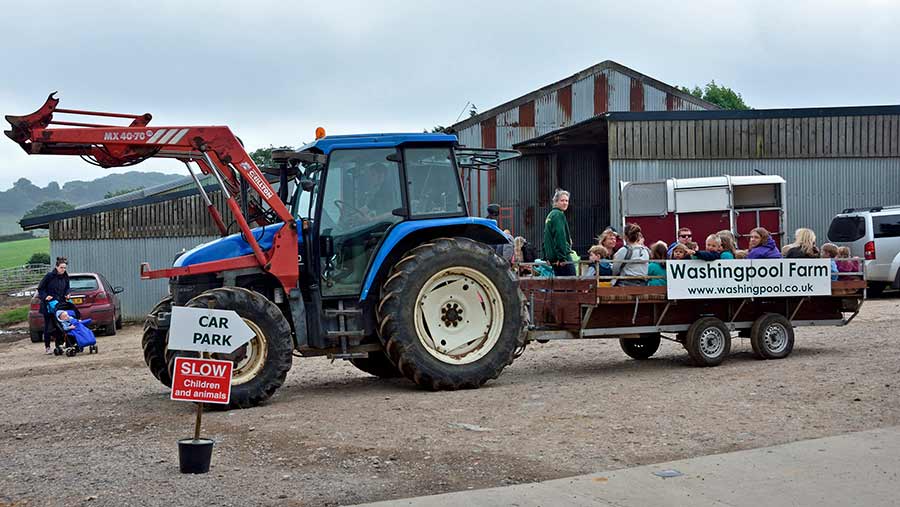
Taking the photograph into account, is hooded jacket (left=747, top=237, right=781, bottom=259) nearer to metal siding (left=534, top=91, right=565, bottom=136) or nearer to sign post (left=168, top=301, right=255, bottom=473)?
sign post (left=168, top=301, right=255, bottom=473)

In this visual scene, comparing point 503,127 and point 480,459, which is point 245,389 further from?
point 503,127

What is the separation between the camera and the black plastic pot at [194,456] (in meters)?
7.39

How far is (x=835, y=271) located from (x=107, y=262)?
21.0 metres

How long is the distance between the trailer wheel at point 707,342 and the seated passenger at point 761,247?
1.14 metres

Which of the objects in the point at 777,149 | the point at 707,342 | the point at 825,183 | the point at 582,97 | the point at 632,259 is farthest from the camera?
the point at 582,97

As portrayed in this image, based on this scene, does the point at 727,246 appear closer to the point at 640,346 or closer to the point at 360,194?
the point at 640,346

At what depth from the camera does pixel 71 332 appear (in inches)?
745

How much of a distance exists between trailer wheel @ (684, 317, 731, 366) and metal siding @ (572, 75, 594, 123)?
24.3 m

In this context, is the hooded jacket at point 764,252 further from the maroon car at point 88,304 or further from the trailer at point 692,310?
the maroon car at point 88,304

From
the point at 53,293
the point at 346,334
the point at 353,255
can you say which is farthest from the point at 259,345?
the point at 53,293

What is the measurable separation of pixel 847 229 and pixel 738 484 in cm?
1882

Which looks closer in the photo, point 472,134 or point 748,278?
point 748,278

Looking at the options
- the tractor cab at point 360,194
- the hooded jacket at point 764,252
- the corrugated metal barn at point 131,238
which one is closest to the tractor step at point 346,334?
the tractor cab at point 360,194

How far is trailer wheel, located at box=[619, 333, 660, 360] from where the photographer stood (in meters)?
13.8
